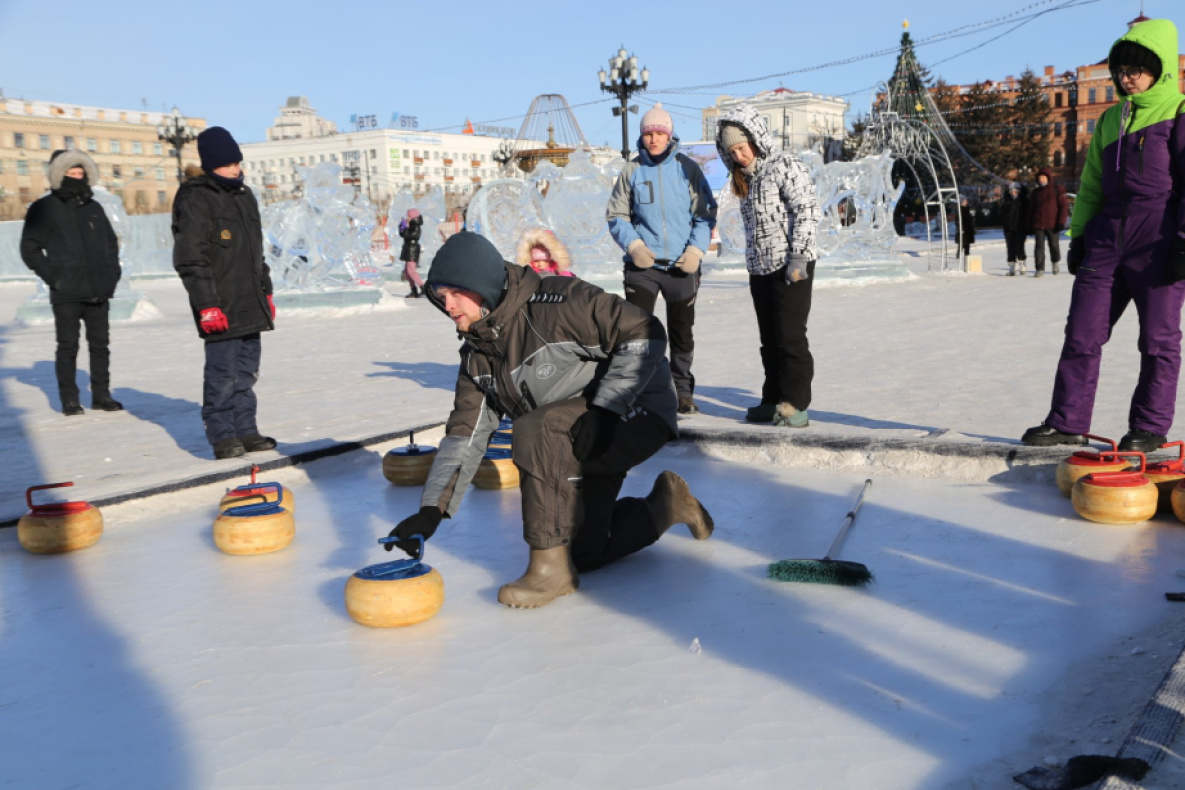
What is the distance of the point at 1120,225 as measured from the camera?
4473mm

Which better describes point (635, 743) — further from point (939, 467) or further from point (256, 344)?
point (256, 344)

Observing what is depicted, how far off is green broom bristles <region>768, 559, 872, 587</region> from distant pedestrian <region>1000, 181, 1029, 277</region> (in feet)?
53.2

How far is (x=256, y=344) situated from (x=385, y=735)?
3.66m

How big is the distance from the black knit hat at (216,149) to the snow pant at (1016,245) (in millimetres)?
15926

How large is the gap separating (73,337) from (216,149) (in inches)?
107

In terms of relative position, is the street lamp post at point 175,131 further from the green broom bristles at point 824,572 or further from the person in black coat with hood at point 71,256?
the green broom bristles at point 824,572

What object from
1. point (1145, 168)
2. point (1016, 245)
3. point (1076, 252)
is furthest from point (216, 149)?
point (1016, 245)

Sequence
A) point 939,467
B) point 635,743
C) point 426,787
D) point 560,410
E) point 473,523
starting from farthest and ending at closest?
point 939,467 < point 473,523 < point 560,410 < point 635,743 < point 426,787

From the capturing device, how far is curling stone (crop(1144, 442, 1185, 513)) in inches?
147

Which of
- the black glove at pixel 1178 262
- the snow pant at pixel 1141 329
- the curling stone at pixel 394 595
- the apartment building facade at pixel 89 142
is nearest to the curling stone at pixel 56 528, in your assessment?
the curling stone at pixel 394 595

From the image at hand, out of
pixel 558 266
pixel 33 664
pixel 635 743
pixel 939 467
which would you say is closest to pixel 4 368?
pixel 558 266

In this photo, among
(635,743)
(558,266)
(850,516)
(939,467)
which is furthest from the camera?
(558,266)

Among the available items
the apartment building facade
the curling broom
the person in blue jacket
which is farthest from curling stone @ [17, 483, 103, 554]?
the apartment building facade

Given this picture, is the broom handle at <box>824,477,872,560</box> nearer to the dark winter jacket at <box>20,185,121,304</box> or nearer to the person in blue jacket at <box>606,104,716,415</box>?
the person in blue jacket at <box>606,104,716,415</box>
